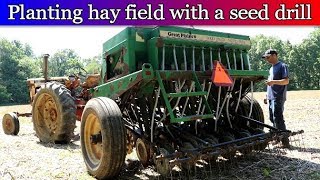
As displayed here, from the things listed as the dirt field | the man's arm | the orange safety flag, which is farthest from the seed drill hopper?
the man's arm

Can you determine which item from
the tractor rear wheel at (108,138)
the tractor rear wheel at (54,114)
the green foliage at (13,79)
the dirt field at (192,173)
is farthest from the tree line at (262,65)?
the tractor rear wheel at (108,138)

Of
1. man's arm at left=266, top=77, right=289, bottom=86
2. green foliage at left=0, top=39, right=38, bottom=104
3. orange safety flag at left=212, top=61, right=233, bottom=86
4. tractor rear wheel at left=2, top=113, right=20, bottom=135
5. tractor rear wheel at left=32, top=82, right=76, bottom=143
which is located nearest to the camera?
orange safety flag at left=212, top=61, right=233, bottom=86

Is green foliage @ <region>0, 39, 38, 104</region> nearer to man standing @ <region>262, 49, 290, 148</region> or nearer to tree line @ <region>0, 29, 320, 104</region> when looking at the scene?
tree line @ <region>0, 29, 320, 104</region>

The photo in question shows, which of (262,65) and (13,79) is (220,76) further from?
(262,65)

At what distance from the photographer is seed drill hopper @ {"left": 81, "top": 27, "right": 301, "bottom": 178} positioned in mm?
3924

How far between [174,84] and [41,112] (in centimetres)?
386

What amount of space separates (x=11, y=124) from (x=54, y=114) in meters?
2.07

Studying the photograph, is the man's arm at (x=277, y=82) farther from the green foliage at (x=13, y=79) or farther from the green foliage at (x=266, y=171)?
the green foliage at (x=13, y=79)

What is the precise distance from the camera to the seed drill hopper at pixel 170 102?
392cm

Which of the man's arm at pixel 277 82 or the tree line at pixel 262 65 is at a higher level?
the tree line at pixel 262 65

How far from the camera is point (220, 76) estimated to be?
170 inches

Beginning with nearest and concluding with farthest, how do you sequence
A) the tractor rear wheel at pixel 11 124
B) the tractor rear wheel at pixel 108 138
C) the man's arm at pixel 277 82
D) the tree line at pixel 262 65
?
the tractor rear wheel at pixel 108 138 < the man's arm at pixel 277 82 < the tractor rear wheel at pixel 11 124 < the tree line at pixel 262 65

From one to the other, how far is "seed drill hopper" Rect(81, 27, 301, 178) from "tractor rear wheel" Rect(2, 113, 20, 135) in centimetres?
399

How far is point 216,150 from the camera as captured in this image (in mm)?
3928
